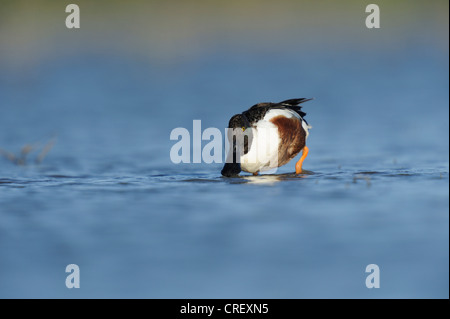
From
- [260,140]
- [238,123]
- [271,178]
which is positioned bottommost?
[271,178]

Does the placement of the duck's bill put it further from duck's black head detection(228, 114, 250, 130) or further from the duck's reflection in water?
duck's black head detection(228, 114, 250, 130)

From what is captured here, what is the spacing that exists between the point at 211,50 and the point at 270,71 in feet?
4.97

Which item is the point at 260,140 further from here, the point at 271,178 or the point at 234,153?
the point at 271,178

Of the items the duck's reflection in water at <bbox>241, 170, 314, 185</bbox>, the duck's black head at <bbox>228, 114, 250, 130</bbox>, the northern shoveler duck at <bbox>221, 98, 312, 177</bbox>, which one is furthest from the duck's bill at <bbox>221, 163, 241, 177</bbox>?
the duck's black head at <bbox>228, 114, 250, 130</bbox>

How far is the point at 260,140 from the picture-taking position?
740cm

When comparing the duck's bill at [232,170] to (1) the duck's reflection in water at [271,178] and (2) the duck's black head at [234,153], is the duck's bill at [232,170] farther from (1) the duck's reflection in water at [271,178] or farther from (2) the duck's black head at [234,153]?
(1) the duck's reflection in water at [271,178]

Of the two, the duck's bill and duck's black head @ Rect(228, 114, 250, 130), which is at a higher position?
duck's black head @ Rect(228, 114, 250, 130)

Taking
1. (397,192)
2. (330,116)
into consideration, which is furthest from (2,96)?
(397,192)

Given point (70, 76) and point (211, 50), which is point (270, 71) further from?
point (70, 76)

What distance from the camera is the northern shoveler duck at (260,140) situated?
7.40 metres

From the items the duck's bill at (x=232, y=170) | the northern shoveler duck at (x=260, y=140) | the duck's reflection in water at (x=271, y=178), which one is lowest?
the duck's reflection in water at (x=271, y=178)

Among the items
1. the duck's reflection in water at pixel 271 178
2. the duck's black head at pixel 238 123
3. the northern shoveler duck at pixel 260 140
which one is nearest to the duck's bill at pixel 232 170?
the northern shoveler duck at pixel 260 140

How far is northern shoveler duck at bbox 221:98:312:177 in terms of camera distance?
7398 mm

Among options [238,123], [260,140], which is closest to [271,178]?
[260,140]
